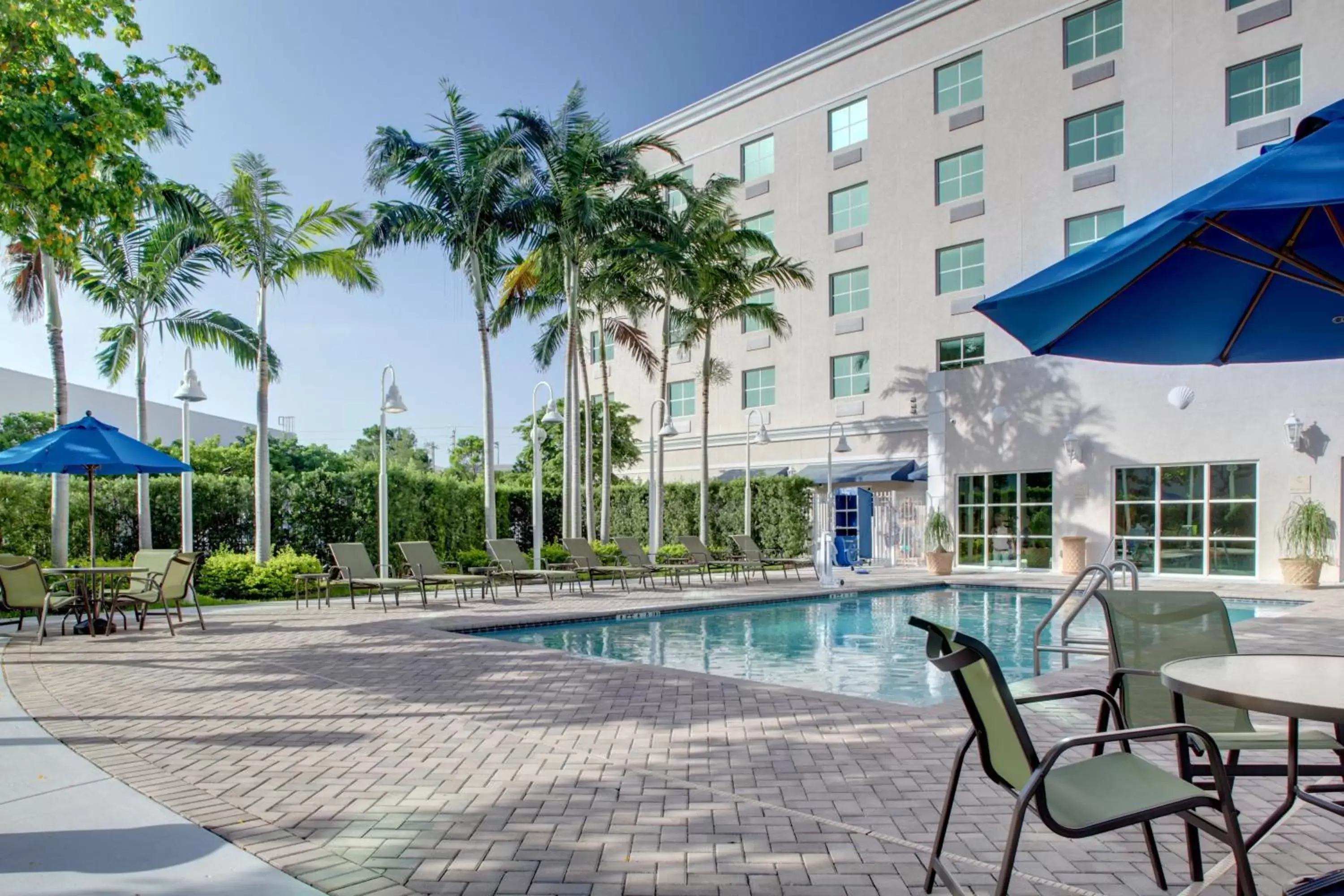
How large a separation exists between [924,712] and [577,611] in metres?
7.28

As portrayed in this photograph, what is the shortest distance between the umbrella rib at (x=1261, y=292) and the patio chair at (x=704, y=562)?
1347cm

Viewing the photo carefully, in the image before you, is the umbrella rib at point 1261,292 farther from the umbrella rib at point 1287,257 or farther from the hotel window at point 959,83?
the hotel window at point 959,83

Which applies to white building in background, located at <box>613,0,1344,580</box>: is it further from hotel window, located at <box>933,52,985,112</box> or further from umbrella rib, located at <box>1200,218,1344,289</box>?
umbrella rib, located at <box>1200,218,1344,289</box>

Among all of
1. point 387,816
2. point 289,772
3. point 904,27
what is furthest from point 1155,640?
point 904,27

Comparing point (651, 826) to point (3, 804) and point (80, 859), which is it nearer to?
point (80, 859)

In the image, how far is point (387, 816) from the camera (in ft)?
12.9

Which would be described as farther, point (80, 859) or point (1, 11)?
point (1, 11)

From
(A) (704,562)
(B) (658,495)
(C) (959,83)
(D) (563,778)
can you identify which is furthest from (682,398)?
(D) (563,778)

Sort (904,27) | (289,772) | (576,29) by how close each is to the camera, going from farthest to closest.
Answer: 1. (904,27)
2. (576,29)
3. (289,772)

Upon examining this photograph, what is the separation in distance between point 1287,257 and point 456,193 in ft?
54.7

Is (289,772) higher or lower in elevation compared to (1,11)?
lower

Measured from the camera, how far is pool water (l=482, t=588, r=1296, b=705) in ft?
28.4

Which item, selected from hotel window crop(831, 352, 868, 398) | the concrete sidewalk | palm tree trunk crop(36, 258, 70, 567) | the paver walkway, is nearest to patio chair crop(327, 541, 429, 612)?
palm tree trunk crop(36, 258, 70, 567)

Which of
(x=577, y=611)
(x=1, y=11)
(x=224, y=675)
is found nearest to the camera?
(x=1, y=11)
